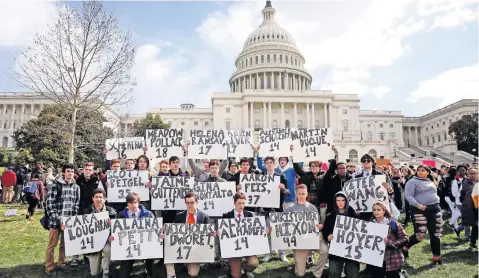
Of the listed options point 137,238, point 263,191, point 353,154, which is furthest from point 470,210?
point 353,154

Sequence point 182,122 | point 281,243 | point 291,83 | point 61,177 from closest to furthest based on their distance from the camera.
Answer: point 281,243 < point 61,177 < point 182,122 < point 291,83

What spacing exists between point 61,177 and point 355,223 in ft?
20.1

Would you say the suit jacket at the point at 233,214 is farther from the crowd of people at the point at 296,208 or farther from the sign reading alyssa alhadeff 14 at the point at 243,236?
the sign reading alyssa alhadeff 14 at the point at 243,236

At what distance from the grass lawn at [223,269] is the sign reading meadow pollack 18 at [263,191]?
128cm

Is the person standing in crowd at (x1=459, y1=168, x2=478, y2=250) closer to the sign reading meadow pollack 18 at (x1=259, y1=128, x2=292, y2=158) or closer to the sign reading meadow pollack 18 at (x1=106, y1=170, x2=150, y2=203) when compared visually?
the sign reading meadow pollack 18 at (x1=259, y1=128, x2=292, y2=158)

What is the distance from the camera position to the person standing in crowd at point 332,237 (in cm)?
663

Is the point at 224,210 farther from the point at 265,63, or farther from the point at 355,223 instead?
the point at 265,63

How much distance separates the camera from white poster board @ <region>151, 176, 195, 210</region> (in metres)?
7.92

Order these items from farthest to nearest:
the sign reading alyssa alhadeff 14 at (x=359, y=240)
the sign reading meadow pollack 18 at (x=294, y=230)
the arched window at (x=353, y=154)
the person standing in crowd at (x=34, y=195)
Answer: the arched window at (x=353, y=154) → the person standing in crowd at (x=34, y=195) → the sign reading meadow pollack 18 at (x=294, y=230) → the sign reading alyssa alhadeff 14 at (x=359, y=240)

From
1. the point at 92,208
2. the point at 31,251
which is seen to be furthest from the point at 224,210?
the point at 31,251

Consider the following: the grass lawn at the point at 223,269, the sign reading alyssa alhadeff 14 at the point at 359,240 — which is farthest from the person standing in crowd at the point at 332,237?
the grass lawn at the point at 223,269

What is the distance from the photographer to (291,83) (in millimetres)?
88188

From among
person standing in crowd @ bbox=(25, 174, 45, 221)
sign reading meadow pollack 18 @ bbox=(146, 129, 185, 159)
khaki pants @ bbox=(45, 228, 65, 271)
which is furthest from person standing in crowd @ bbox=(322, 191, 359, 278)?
person standing in crowd @ bbox=(25, 174, 45, 221)

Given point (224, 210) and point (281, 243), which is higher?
point (224, 210)
